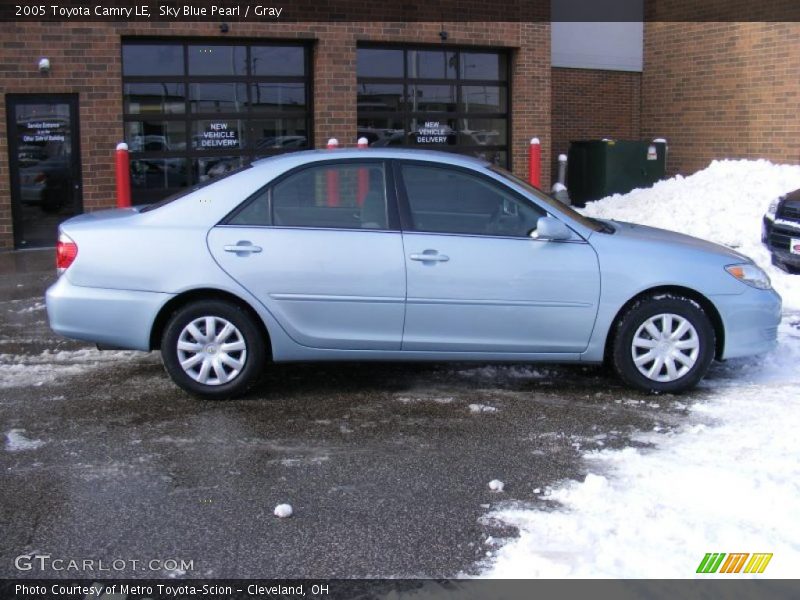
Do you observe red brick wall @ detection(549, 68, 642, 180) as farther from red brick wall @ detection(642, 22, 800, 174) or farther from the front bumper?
the front bumper

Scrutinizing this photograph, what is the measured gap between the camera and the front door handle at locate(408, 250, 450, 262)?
19.6 ft

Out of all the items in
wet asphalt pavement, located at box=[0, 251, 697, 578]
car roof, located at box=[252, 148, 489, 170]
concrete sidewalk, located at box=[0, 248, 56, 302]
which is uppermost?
car roof, located at box=[252, 148, 489, 170]

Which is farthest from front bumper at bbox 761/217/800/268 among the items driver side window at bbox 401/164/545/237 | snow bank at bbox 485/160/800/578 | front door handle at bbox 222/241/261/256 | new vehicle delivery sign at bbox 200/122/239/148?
new vehicle delivery sign at bbox 200/122/239/148

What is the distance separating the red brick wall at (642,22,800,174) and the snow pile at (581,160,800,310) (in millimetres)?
598

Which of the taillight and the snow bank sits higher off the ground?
the taillight

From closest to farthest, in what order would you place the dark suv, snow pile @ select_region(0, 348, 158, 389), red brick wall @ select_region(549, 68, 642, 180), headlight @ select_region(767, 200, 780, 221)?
snow pile @ select_region(0, 348, 158, 389), the dark suv, headlight @ select_region(767, 200, 780, 221), red brick wall @ select_region(549, 68, 642, 180)

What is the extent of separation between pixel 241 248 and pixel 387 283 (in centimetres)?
96

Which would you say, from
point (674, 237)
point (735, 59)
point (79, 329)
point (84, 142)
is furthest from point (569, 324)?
point (735, 59)

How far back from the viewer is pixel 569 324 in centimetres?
607

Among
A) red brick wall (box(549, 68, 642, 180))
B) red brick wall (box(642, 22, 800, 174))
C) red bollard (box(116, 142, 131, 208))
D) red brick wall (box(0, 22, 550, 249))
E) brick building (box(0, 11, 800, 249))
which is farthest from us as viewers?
red brick wall (box(549, 68, 642, 180))

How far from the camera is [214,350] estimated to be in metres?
6.03

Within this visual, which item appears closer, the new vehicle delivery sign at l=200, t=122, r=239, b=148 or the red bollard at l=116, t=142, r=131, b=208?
the red bollard at l=116, t=142, r=131, b=208

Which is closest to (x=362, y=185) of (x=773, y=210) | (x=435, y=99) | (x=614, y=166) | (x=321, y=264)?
(x=321, y=264)

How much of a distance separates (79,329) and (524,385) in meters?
2.99
